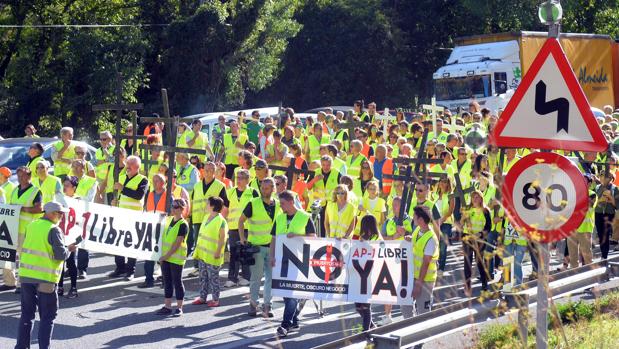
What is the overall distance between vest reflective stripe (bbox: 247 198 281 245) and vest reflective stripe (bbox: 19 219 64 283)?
322 centimetres

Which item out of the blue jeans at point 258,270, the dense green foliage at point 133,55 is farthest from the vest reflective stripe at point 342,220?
the dense green foliage at point 133,55

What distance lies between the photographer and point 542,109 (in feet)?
20.8

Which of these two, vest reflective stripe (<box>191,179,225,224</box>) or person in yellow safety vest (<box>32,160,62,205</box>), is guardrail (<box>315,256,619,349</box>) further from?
person in yellow safety vest (<box>32,160,62,205</box>)

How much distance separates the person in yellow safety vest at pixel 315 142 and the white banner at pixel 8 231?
8.05m

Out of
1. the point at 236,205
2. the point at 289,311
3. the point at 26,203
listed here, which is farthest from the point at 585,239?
the point at 26,203

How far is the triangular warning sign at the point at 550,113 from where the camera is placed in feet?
20.4

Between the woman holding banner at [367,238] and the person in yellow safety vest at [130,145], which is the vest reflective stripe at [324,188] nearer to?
the person in yellow safety vest at [130,145]

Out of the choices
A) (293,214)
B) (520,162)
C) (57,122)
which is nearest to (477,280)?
(293,214)

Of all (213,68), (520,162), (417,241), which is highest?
(213,68)

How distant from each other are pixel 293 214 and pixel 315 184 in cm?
425

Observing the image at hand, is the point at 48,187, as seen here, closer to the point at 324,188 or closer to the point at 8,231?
the point at 8,231

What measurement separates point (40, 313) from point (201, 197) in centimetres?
513

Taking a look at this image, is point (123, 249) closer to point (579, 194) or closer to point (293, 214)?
point (293, 214)

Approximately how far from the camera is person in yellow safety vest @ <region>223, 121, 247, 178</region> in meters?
21.1
